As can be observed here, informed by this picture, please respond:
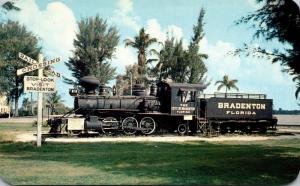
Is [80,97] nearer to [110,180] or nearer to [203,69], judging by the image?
[203,69]

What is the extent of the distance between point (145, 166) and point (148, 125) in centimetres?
1007

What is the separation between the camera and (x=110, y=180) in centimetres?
791

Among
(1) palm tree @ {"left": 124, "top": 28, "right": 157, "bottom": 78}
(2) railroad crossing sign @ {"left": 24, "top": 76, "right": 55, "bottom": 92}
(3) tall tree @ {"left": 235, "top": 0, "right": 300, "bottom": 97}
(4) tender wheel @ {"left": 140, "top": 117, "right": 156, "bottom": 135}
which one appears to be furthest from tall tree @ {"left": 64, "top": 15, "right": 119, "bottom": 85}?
(3) tall tree @ {"left": 235, "top": 0, "right": 300, "bottom": 97}

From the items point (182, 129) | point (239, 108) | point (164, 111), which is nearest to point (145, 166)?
point (164, 111)

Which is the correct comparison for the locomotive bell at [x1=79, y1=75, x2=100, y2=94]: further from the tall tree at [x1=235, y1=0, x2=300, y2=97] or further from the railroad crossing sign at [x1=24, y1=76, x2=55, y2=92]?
the tall tree at [x1=235, y1=0, x2=300, y2=97]

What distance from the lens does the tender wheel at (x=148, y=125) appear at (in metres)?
19.5

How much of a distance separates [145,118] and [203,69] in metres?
5.73

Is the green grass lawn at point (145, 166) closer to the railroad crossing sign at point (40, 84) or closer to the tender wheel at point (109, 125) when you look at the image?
the railroad crossing sign at point (40, 84)

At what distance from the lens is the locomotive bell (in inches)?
738

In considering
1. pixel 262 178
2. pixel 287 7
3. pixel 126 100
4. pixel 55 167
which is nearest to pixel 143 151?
pixel 55 167

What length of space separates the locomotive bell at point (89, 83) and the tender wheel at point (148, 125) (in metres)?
3.06

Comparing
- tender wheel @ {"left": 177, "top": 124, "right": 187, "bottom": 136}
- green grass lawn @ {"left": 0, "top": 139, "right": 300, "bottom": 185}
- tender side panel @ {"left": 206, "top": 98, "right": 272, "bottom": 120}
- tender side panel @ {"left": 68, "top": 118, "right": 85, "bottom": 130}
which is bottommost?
green grass lawn @ {"left": 0, "top": 139, "right": 300, "bottom": 185}

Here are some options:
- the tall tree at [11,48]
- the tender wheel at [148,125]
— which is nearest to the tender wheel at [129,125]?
the tender wheel at [148,125]

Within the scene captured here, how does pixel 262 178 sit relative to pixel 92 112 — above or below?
below
